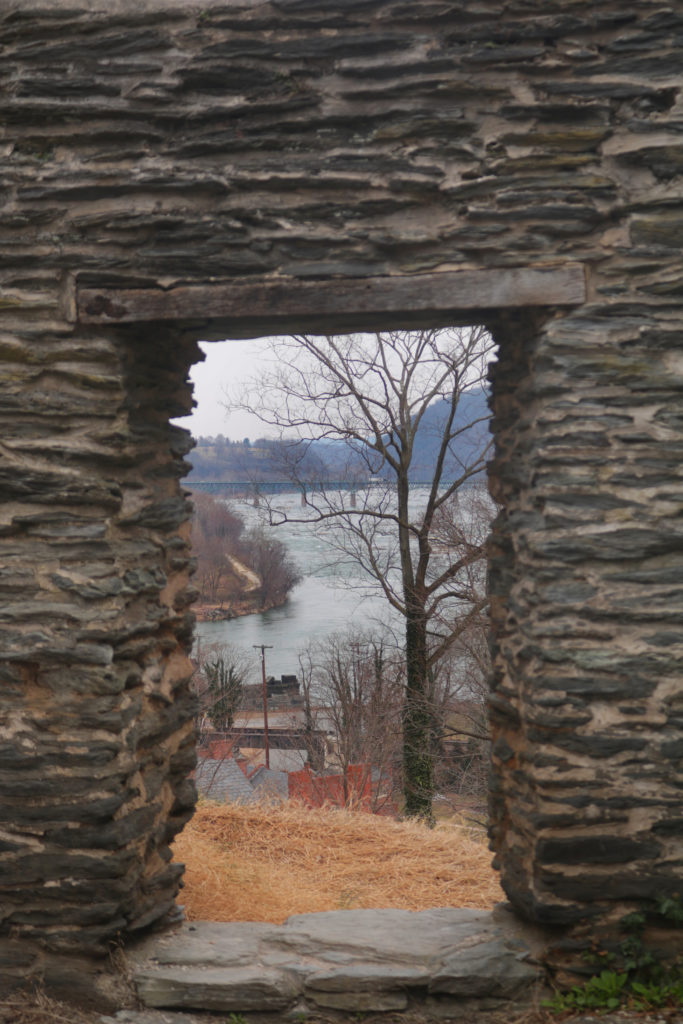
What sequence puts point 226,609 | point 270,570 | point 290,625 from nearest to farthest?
1. point 226,609
2. point 270,570
3. point 290,625

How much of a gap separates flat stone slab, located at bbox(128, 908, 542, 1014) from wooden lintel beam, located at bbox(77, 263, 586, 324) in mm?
2390

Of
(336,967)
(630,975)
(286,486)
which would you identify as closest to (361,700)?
(286,486)

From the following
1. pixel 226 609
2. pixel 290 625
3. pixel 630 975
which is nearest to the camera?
pixel 630 975

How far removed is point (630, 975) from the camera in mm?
2939

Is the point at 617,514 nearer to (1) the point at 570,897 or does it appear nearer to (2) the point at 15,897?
(1) the point at 570,897

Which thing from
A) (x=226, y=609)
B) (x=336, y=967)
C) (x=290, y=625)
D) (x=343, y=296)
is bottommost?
(x=290, y=625)

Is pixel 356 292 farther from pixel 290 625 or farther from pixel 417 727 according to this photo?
pixel 290 625

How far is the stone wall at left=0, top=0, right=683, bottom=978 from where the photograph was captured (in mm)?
2900

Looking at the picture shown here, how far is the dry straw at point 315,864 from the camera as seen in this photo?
4195mm

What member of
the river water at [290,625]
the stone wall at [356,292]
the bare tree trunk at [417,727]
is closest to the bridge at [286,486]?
the bare tree trunk at [417,727]

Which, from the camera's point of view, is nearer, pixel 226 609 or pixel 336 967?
pixel 336 967

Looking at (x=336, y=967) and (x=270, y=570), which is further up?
(x=270, y=570)

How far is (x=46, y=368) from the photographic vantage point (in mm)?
3041

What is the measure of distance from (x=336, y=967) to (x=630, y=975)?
3.49ft
